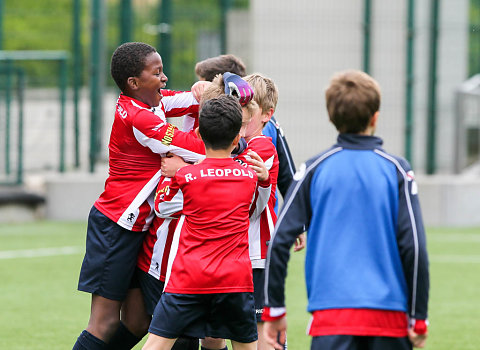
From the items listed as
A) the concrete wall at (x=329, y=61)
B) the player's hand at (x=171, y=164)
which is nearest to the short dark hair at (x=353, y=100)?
the player's hand at (x=171, y=164)

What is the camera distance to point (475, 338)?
6.45 metres

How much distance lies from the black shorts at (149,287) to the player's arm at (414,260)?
1.53 meters

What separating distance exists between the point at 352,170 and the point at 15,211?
34.3ft

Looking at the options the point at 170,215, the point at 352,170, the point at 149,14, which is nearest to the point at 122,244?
the point at 170,215

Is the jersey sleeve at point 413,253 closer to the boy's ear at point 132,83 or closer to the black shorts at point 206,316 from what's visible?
the black shorts at point 206,316

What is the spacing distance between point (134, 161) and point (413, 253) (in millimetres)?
1753

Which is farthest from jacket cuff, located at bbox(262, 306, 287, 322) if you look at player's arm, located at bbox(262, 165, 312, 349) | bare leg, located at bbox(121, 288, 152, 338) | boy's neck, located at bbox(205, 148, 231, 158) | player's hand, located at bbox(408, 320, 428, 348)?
bare leg, located at bbox(121, 288, 152, 338)

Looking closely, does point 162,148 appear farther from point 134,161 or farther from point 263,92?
point 263,92

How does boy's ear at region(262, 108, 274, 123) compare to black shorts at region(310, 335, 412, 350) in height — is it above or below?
above

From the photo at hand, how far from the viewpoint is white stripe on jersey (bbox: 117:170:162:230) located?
467 cm

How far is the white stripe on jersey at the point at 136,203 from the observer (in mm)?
4668

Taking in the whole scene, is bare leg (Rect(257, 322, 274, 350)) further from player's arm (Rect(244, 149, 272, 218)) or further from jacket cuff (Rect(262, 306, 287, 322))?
jacket cuff (Rect(262, 306, 287, 322))

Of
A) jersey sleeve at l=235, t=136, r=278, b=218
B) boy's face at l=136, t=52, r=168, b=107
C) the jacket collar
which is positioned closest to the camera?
the jacket collar

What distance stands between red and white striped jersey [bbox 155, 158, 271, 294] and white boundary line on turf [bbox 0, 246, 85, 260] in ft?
21.0
